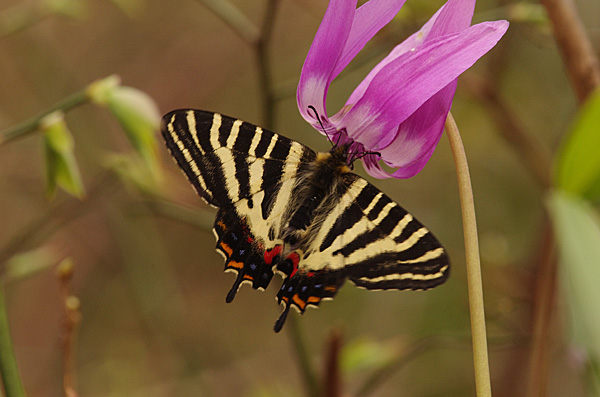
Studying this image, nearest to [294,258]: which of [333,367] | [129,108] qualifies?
[333,367]

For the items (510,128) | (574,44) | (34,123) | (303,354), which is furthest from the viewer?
(510,128)

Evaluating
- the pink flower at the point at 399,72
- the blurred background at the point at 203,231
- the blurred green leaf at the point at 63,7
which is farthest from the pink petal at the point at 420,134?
the blurred background at the point at 203,231

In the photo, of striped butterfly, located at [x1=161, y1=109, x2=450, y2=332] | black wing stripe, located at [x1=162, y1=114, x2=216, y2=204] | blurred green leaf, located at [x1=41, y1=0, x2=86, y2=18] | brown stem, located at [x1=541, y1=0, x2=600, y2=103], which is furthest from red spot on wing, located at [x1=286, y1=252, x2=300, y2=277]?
blurred green leaf, located at [x1=41, y1=0, x2=86, y2=18]

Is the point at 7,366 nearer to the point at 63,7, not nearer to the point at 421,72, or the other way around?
the point at 421,72

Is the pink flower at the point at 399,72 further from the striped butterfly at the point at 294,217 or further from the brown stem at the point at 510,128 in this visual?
the brown stem at the point at 510,128

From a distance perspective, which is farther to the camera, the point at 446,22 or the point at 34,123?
the point at 34,123
